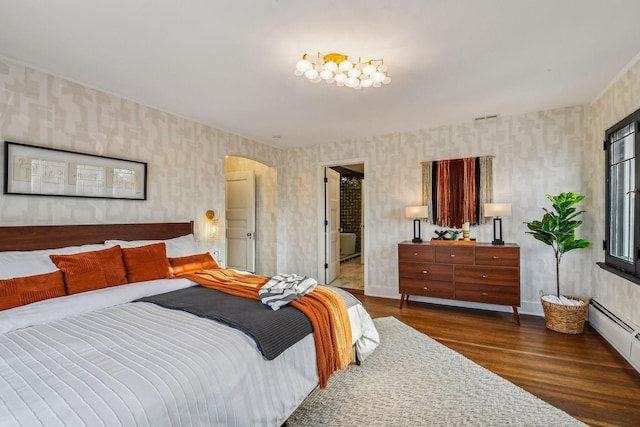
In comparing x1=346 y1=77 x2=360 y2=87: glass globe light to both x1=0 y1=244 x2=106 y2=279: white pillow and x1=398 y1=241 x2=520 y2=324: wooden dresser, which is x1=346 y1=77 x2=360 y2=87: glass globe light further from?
x1=0 y1=244 x2=106 y2=279: white pillow

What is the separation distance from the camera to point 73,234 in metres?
2.69

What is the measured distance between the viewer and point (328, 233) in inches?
215

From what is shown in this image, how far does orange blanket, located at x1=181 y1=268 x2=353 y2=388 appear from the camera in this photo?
1.95 m

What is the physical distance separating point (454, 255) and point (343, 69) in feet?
8.58

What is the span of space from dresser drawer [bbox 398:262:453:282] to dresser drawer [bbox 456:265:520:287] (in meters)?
0.13

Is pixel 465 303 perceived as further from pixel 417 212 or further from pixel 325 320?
pixel 325 320

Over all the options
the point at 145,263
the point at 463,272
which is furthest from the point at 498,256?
the point at 145,263

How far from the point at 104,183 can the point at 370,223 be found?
11.3 ft

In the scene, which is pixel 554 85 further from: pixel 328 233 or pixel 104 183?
pixel 104 183

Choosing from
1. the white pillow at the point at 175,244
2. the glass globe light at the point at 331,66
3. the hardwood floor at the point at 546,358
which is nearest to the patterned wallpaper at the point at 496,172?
the hardwood floor at the point at 546,358

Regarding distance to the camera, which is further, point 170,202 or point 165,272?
point 170,202

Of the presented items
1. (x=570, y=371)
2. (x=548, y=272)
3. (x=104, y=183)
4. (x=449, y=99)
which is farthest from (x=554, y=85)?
(x=104, y=183)

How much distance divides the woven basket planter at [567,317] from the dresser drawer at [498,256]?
540 mm

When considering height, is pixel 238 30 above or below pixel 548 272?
above
